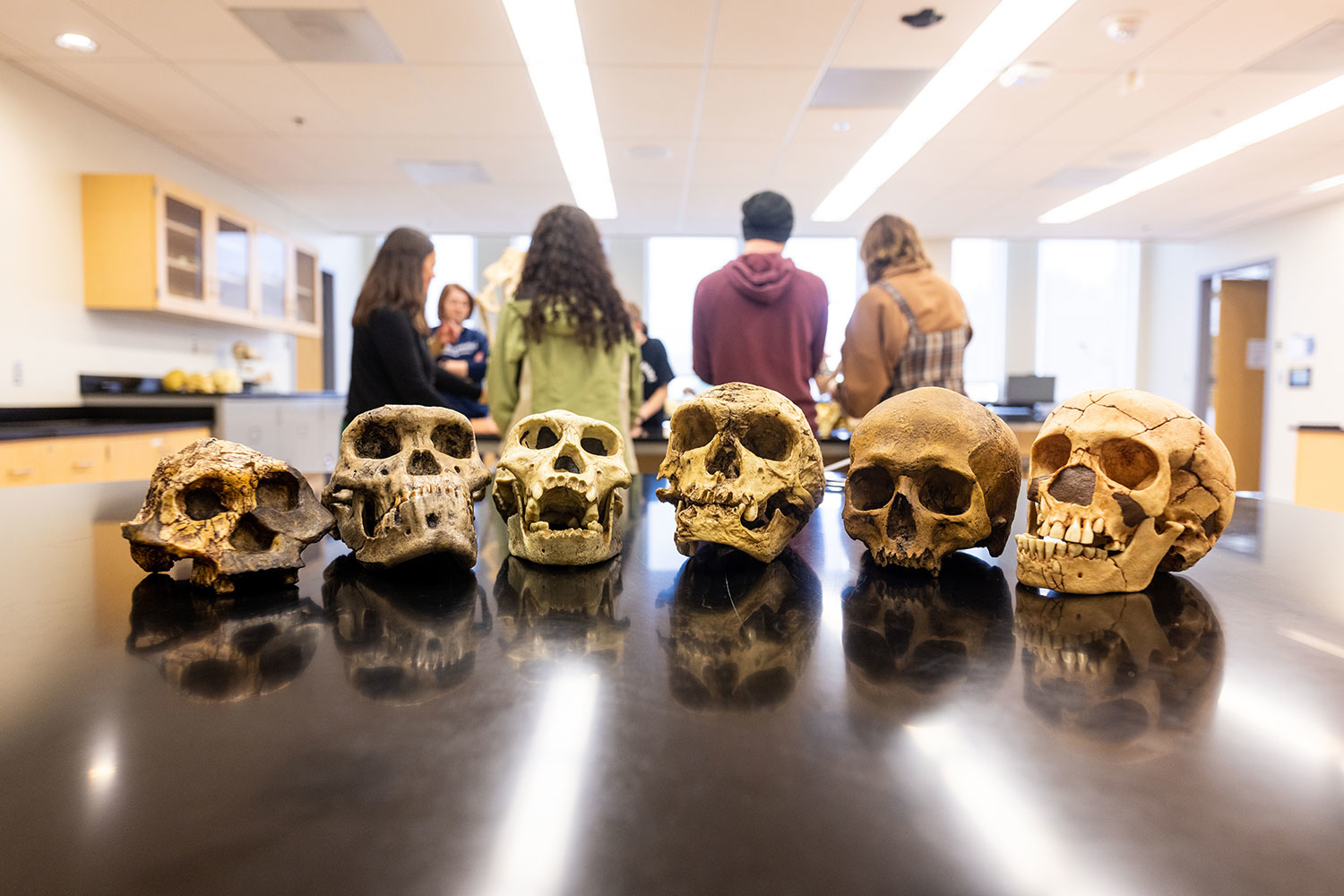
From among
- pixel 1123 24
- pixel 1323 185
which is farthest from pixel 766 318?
pixel 1323 185

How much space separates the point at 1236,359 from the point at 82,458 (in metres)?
11.2

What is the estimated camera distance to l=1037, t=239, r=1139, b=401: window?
10891 mm

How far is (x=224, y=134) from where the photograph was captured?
560 cm

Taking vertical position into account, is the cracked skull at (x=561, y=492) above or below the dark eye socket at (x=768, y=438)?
below

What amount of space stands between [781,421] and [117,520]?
1265mm

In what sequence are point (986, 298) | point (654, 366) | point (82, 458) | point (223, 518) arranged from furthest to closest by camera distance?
1. point (986, 298)
2. point (82, 458)
3. point (654, 366)
4. point (223, 518)

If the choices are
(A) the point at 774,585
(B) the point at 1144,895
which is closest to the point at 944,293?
(A) the point at 774,585

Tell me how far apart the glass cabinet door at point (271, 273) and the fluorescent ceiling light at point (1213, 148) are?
7.39m

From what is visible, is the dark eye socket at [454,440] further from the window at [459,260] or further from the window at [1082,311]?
the window at [1082,311]

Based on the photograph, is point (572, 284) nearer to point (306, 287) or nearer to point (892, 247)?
point (892, 247)

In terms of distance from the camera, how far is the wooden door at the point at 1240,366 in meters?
9.25

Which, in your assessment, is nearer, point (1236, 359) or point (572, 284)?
point (572, 284)

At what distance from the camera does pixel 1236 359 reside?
931 centimetres

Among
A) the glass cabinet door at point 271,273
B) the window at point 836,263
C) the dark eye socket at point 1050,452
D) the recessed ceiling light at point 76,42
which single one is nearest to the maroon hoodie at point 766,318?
the dark eye socket at point 1050,452
